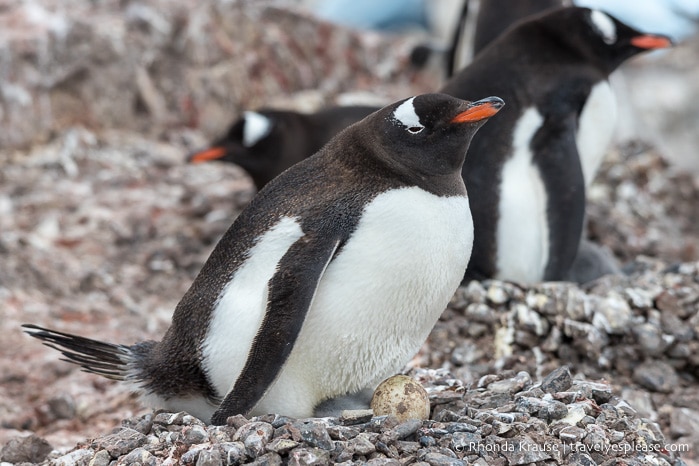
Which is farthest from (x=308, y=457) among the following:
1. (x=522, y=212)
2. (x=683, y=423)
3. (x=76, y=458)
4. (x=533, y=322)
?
(x=522, y=212)

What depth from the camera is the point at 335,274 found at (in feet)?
9.40

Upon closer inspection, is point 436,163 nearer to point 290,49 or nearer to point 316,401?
point 316,401

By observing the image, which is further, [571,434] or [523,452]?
[571,434]

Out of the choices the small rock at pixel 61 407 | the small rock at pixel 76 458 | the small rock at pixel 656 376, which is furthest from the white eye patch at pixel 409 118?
the small rock at pixel 61 407

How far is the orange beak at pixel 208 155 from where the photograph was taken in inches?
251

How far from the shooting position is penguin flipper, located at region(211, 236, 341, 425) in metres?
2.72

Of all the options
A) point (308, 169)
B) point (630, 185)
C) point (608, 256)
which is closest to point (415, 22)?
point (630, 185)

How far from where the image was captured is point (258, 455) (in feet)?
Result: 8.25

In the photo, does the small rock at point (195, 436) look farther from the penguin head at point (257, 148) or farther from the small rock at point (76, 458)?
the penguin head at point (257, 148)

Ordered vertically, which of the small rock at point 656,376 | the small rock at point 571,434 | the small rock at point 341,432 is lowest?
the small rock at point 656,376

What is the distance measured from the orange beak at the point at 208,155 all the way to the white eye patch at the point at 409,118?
3.58 meters

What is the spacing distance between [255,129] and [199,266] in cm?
102

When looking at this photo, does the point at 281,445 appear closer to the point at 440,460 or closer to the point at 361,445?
the point at 361,445

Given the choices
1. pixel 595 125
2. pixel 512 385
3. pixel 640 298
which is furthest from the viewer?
pixel 595 125
